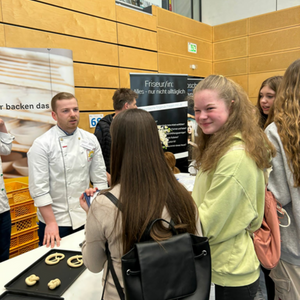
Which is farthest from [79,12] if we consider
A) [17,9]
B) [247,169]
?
[247,169]

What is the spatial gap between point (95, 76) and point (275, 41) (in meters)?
3.89

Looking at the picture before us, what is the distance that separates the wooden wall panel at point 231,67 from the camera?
19.7 feet

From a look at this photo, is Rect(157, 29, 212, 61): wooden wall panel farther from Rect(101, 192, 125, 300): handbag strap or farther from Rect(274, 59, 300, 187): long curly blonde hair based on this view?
Rect(101, 192, 125, 300): handbag strap

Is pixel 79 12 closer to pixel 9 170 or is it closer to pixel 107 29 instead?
pixel 107 29

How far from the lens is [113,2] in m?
4.28

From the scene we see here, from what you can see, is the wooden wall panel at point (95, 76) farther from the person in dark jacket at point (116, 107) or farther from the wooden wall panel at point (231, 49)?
the wooden wall panel at point (231, 49)

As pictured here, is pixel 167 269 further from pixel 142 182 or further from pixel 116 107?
pixel 116 107

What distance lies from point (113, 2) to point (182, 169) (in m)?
3.00

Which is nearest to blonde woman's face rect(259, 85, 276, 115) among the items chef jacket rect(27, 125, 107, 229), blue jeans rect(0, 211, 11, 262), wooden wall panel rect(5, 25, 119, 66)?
chef jacket rect(27, 125, 107, 229)

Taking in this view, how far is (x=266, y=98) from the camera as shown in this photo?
2.36 meters

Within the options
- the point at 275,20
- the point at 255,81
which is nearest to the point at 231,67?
the point at 255,81

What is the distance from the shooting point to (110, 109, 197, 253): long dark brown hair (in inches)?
33.4

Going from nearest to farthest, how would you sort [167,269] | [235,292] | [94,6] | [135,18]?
[167,269], [235,292], [94,6], [135,18]

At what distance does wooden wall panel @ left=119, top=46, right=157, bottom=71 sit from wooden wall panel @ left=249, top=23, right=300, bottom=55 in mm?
2372
